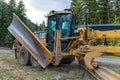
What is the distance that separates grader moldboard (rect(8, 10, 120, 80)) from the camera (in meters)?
11.4

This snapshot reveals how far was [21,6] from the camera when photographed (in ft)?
151

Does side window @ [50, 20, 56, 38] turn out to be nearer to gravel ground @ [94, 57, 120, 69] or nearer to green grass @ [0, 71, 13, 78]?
gravel ground @ [94, 57, 120, 69]

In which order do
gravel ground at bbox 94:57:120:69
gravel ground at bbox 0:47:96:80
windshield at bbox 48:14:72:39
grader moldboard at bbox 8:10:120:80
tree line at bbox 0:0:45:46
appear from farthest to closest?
tree line at bbox 0:0:45:46 → gravel ground at bbox 94:57:120:69 → windshield at bbox 48:14:72:39 → grader moldboard at bbox 8:10:120:80 → gravel ground at bbox 0:47:96:80

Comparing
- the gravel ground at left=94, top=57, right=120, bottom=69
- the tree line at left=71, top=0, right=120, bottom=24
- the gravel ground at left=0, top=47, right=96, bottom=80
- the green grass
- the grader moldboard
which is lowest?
the gravel ground at left=94, top=57, right=120, bottom=69

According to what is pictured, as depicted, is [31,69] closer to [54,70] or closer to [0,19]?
[54,70]

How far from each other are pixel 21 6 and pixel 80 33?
111ft

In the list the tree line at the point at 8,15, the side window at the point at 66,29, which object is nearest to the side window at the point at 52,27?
the side window at the point at 66,29

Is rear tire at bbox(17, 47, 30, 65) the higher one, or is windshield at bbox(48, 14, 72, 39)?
windshield at bbox(48, 14, 72, 39)

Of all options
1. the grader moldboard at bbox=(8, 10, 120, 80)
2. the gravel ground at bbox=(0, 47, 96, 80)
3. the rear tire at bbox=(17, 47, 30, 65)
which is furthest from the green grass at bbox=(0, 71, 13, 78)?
the rear tire at bbox=(17, 47, 30, 65)

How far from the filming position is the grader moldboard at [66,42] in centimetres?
1144

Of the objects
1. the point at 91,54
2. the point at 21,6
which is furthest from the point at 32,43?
the point at 21,6

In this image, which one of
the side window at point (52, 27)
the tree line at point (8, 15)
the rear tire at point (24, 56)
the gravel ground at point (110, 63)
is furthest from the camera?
the tree line at point (8, 15)

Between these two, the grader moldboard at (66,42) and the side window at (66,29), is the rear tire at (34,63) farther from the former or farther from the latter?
the side window at (66,29)

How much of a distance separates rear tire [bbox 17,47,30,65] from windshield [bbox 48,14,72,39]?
1553mm
